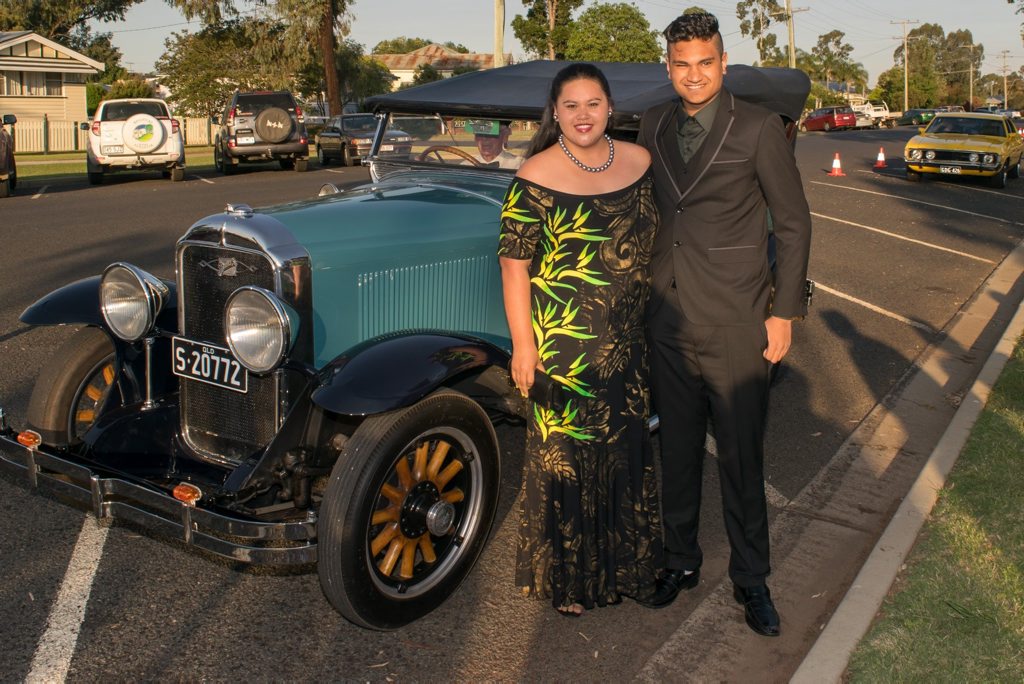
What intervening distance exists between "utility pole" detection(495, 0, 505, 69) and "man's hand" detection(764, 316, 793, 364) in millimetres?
25175

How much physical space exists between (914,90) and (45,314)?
330ft

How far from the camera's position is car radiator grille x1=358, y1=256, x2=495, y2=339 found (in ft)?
13.6

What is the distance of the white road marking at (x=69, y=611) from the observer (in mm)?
3363

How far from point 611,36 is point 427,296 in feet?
147

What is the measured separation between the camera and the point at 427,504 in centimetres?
371

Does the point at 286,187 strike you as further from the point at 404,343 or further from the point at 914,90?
the point at 914,90

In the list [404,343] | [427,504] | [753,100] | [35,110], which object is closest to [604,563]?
[427,504]

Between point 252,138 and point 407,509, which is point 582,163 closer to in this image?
point 407,509

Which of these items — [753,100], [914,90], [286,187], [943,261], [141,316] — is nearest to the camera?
[141,316]

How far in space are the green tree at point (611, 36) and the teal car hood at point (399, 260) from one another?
42.0m

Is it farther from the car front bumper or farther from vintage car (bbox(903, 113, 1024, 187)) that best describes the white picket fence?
the car front bumper

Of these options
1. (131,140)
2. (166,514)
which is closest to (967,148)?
(131,140)

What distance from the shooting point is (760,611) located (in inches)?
145

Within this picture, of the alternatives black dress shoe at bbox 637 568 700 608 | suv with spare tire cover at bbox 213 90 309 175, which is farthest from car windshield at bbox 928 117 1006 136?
black dress shoe at bbox 637 568 700 608
